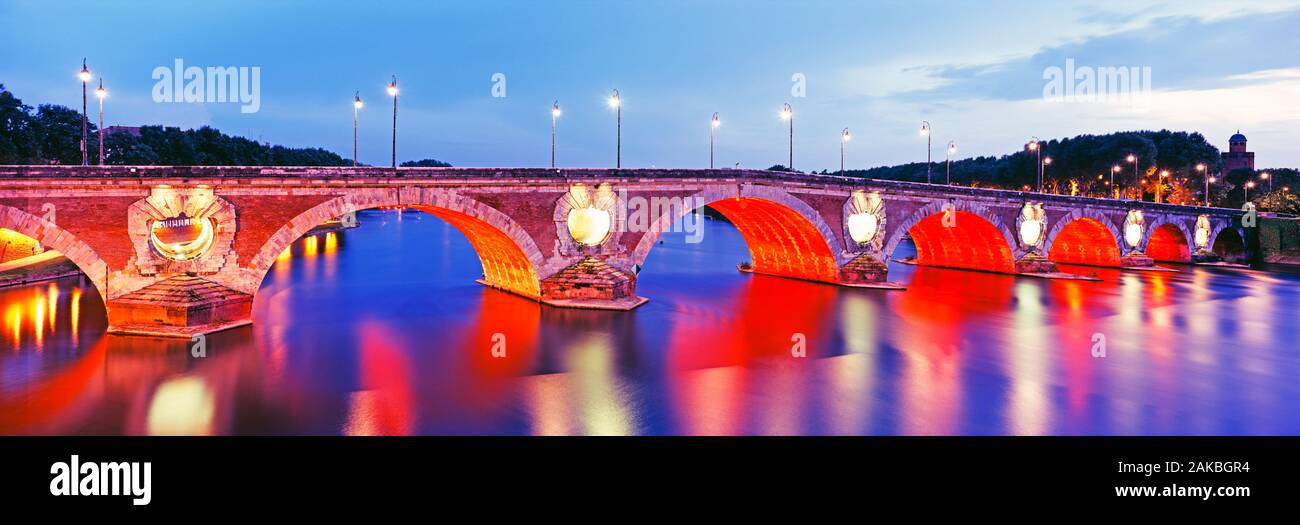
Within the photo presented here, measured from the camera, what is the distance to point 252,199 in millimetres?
21438

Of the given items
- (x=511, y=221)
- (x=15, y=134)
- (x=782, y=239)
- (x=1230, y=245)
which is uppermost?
(x=15, y=134)

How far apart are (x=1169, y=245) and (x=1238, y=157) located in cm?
5252

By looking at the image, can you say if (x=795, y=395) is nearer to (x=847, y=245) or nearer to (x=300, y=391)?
(x=300, y=391)

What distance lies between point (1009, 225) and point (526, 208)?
106 ft

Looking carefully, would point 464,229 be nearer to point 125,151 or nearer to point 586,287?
point 586,287

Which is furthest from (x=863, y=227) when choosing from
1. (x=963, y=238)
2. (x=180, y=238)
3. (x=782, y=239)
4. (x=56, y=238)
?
(x=56, y=238)

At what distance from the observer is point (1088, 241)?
2056 inches

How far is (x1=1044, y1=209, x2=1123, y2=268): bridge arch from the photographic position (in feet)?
161

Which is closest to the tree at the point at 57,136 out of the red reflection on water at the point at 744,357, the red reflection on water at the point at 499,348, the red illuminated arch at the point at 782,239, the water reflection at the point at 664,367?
the water reflection at the point at 664,367

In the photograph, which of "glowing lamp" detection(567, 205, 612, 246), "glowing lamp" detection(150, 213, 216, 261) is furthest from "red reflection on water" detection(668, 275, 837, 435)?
"glowing lamp" detection(150, 213, 216, 261)

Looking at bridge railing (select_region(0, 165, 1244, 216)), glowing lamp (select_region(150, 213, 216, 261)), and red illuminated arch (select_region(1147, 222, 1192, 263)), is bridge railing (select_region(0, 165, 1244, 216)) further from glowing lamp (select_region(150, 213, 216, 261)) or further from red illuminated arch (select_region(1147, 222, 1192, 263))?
red illuminated arch (select_region(1147, 222, 1192, 263))

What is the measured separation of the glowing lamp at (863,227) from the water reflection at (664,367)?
398 centimetres

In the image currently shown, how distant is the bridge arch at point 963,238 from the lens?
130 ft

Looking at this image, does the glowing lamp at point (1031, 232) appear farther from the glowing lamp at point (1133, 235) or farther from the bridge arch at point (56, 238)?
the bridge arch at point (56, 238)
